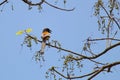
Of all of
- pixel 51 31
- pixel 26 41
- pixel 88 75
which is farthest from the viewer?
pixel 51 31

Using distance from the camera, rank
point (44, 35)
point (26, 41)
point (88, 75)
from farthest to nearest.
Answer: point (44, 35) < point (26, 41) < point (88, 75)

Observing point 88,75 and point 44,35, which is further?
point 44,35

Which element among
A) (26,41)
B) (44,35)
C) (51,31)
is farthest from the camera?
(51,31)

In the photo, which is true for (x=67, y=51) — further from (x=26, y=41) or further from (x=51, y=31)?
(x=51, y=31)

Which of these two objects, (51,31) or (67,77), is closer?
(67,77)

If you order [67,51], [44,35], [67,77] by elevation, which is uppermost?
[44,35]

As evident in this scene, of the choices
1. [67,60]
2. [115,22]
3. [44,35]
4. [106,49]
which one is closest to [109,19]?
[115,22]

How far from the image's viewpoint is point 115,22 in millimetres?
3529

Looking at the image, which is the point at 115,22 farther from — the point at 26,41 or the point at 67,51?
the point at 26,41

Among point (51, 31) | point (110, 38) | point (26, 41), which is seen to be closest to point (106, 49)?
point (110, 38)

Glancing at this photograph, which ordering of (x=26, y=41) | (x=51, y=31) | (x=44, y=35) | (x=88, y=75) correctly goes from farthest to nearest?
1. (x=51, y=31)
2. (x=44, y=35)
3. (x=26, y=41)
4. (x=88, y=75)

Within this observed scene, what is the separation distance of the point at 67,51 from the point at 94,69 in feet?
1.10

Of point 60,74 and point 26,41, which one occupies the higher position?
point 26,41

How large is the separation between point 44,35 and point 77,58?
0.65 m
